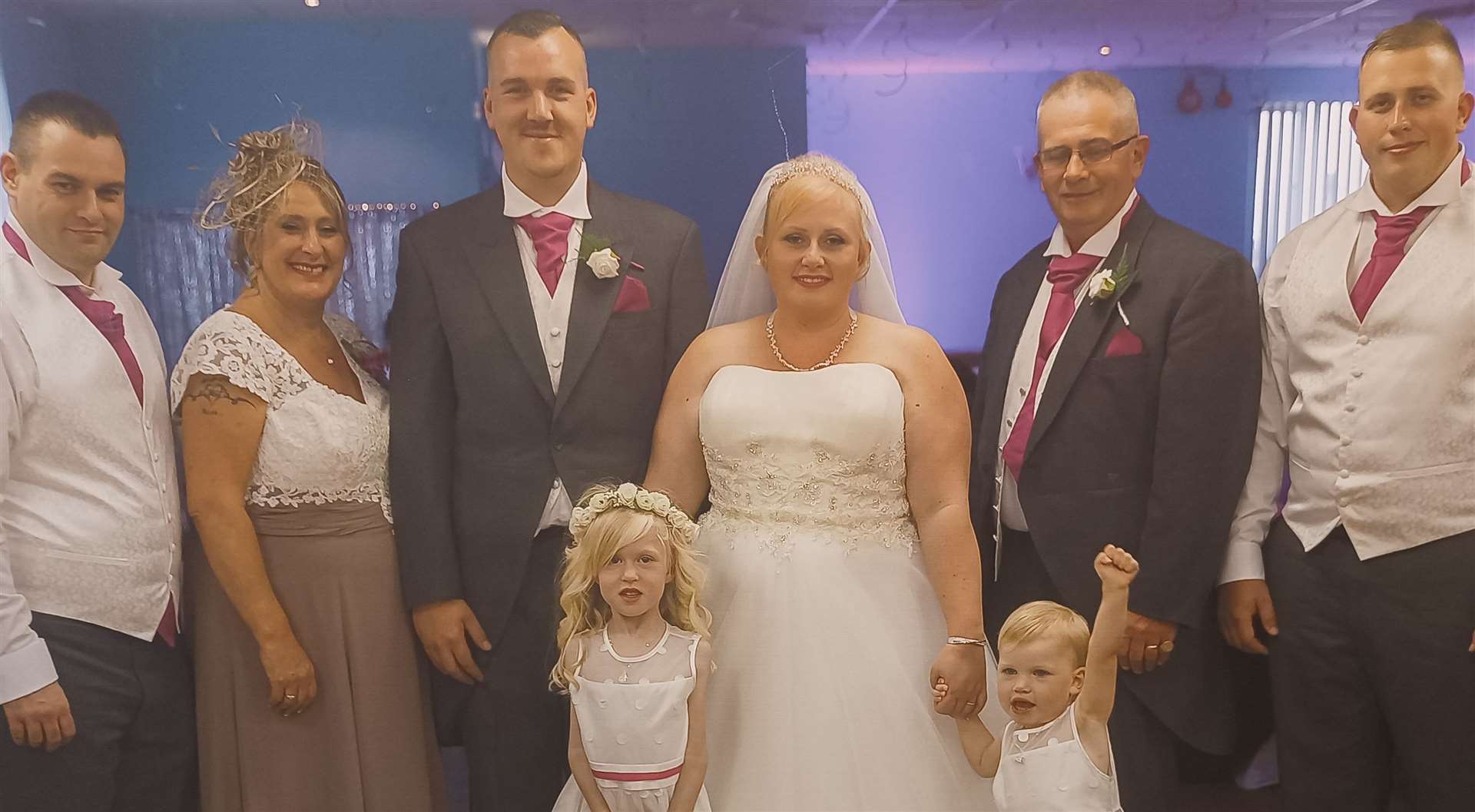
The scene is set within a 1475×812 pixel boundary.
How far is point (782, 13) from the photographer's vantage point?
296 centimetres

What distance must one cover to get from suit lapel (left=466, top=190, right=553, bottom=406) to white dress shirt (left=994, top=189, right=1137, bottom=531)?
1.10 metres

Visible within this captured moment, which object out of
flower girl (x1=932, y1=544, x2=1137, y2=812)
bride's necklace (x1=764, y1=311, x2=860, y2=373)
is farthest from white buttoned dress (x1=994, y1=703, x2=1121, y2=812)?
bride's necklace (x1=764, y1=311, x2=860, y2=373)

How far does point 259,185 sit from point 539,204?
2.12 feet

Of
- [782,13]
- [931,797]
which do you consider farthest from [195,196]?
[931,797]

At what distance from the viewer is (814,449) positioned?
2.48 m

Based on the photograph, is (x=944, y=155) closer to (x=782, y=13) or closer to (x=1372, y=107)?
(x=782, y=13)

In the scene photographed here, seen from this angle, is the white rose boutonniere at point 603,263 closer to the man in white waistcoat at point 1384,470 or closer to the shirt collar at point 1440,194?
the man in white waistcoat at point 1384,470

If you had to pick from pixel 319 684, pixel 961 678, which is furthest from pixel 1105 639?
pixel 319 684

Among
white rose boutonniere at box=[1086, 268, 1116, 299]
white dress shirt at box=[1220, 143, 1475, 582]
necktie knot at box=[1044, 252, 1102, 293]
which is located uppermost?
necktie knot at box=[1044, 252, 1102, 293]

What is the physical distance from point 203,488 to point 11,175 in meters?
0.92

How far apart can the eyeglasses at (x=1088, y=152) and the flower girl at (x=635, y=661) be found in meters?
1.25

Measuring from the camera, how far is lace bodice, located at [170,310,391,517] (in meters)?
2.53

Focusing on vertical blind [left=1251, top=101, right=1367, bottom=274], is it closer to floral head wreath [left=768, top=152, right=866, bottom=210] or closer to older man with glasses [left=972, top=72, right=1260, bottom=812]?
older man with glasses [left=972, top=72, right=1260, bottom=812]

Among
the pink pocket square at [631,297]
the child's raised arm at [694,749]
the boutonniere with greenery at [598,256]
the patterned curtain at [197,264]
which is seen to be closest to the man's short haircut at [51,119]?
the patterned curtain at [197,264]
